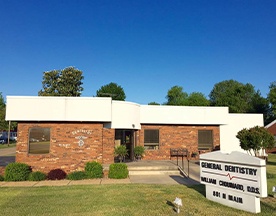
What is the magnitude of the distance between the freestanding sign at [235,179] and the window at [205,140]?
35.8 ft

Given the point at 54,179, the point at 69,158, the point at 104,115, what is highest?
the point at 104,115

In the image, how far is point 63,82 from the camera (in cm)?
4594

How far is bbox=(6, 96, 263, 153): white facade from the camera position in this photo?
43.5ft

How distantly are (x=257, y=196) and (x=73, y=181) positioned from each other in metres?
8.56

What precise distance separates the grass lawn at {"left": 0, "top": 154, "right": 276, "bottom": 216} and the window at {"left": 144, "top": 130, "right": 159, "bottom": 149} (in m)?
8.11

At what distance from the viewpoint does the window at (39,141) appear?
44.5ft

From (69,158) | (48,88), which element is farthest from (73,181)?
(48,88)

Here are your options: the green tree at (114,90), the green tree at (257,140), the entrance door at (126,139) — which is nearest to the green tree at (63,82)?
the green tree at (114,90)

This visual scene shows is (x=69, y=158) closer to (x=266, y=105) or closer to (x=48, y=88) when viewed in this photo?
(x=48, y=88)

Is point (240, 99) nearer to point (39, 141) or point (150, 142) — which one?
point (150, 142)

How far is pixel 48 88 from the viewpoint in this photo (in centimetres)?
4609

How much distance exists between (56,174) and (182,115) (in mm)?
10758

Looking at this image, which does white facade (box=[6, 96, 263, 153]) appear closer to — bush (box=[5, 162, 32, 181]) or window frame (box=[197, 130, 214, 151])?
window frame (box=[197, 130, 214, 151])

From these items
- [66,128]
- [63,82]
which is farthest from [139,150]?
[63,82]
